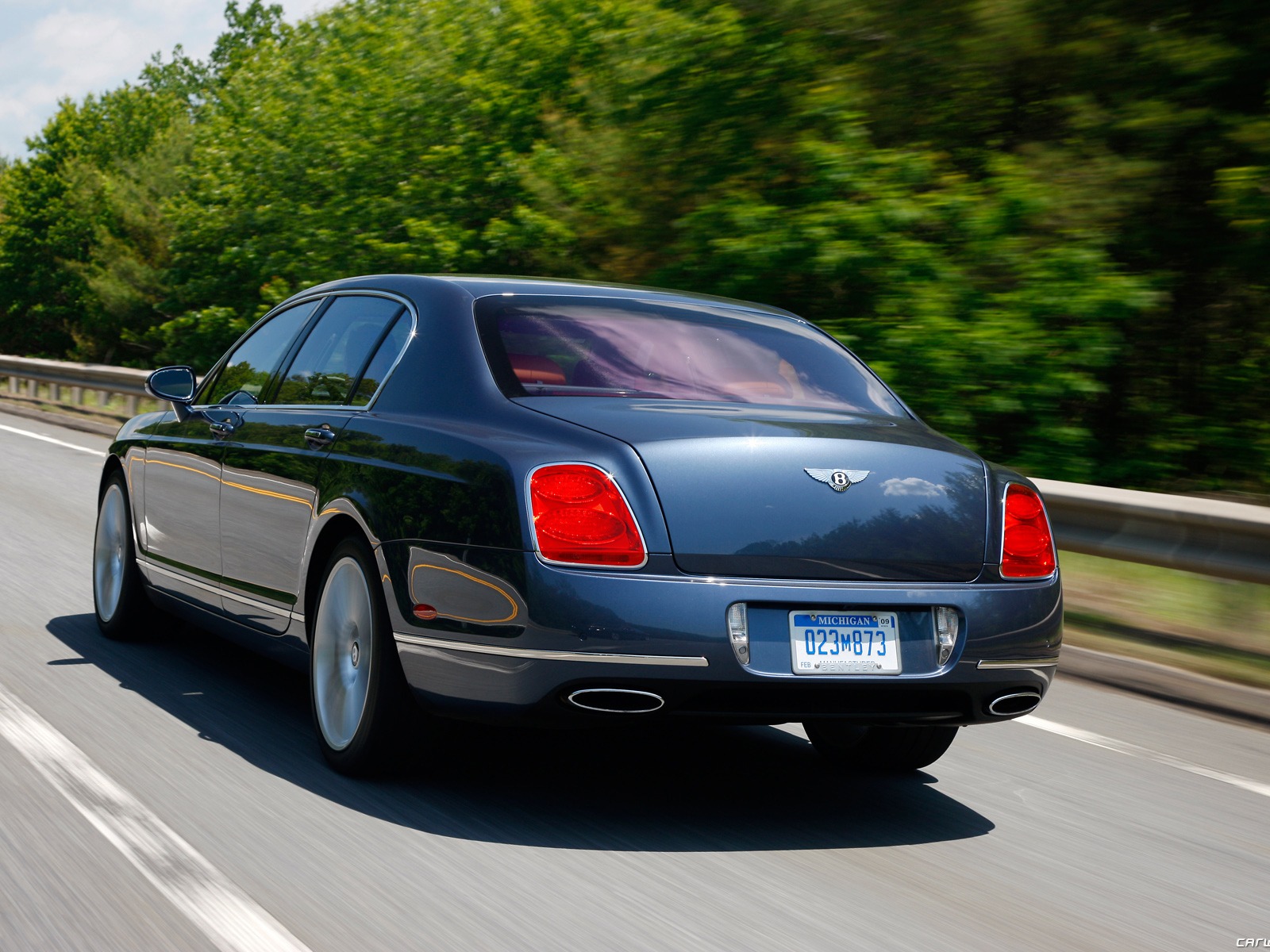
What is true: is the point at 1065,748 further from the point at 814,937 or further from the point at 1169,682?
the point at 814,937

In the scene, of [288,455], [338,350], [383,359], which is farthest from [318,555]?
[338,350]

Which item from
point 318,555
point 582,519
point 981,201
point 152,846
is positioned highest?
point 981,201

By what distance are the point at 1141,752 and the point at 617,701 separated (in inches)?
100.0

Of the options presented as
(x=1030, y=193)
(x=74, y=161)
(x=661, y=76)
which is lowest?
(x=1030, y=193)

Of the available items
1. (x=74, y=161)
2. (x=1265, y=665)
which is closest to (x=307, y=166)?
(x=1265, y=665)

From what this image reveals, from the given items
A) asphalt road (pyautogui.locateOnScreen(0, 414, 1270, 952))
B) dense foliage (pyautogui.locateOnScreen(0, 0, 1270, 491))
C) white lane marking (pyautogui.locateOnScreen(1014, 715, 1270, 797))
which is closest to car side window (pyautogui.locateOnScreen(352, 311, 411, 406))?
asphalt road (pyautogui.locateOnScreen(0, 414, 1270, 952))

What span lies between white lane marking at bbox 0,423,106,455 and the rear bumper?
15.1 meters

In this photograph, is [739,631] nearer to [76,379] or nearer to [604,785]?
[604,785]

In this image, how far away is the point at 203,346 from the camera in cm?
3753

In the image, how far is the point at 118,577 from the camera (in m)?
7.19

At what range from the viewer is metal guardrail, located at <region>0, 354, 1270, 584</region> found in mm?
7250

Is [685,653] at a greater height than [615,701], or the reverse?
[685,653]

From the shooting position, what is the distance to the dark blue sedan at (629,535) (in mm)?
4180

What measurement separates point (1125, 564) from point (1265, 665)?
11.7 ft
